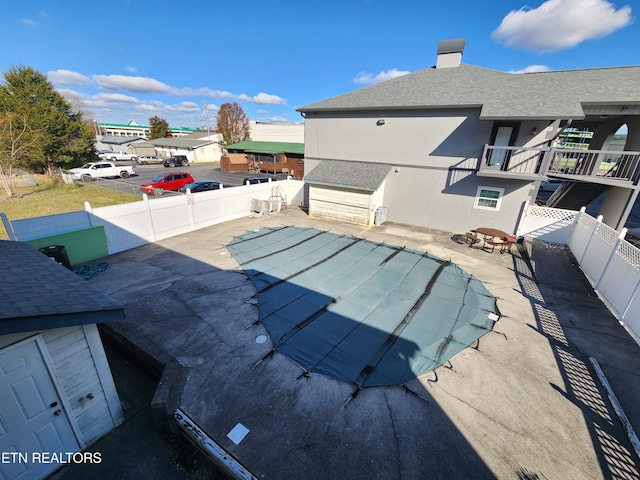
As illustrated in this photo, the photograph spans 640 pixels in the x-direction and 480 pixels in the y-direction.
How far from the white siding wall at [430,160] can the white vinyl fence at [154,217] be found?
6082 millimetres

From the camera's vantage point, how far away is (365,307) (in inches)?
292

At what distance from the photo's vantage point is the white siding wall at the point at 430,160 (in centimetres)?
1300

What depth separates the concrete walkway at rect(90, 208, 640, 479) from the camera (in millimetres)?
3896

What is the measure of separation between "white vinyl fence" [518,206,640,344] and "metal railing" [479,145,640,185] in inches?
81.6

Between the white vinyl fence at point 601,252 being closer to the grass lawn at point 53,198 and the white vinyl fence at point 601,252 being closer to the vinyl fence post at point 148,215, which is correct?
the vinyl fence post at point 148,215

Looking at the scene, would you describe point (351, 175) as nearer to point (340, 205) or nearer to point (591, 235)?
point (340, 205)

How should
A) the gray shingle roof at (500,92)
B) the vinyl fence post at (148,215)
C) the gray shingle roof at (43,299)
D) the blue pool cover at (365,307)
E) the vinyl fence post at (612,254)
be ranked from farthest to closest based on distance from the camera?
1. the vinyl fence post at (148,215)
2. the gray shingle roof at (500,92)
3. the vinyl fence post at (612,254)
4. the blue pool cover at (365,307)
5. the gray shingle roof at (43,299)

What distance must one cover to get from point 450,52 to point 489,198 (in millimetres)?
9444

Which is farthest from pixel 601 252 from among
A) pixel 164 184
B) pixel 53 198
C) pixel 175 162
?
pixel 175 162

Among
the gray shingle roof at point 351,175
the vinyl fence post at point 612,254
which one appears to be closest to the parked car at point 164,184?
the gray shingle roof at point 351,175

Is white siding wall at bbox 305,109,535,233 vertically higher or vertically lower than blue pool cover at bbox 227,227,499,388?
higher

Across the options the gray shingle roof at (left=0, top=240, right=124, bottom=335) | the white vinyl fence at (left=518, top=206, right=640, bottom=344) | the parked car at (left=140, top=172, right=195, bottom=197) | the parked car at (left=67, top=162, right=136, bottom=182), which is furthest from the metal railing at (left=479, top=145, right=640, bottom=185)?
the parked car at (left=67, top=162, right=136, bottom=182)

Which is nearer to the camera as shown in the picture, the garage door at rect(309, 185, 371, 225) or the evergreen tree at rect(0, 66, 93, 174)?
the garage door at rect(309, 185, 371, 225)

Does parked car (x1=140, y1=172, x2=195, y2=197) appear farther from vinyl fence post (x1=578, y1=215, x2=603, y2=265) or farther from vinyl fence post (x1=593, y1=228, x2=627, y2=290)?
vinyl fence post (x1=578, y1=215, x2=603, y2=265)
